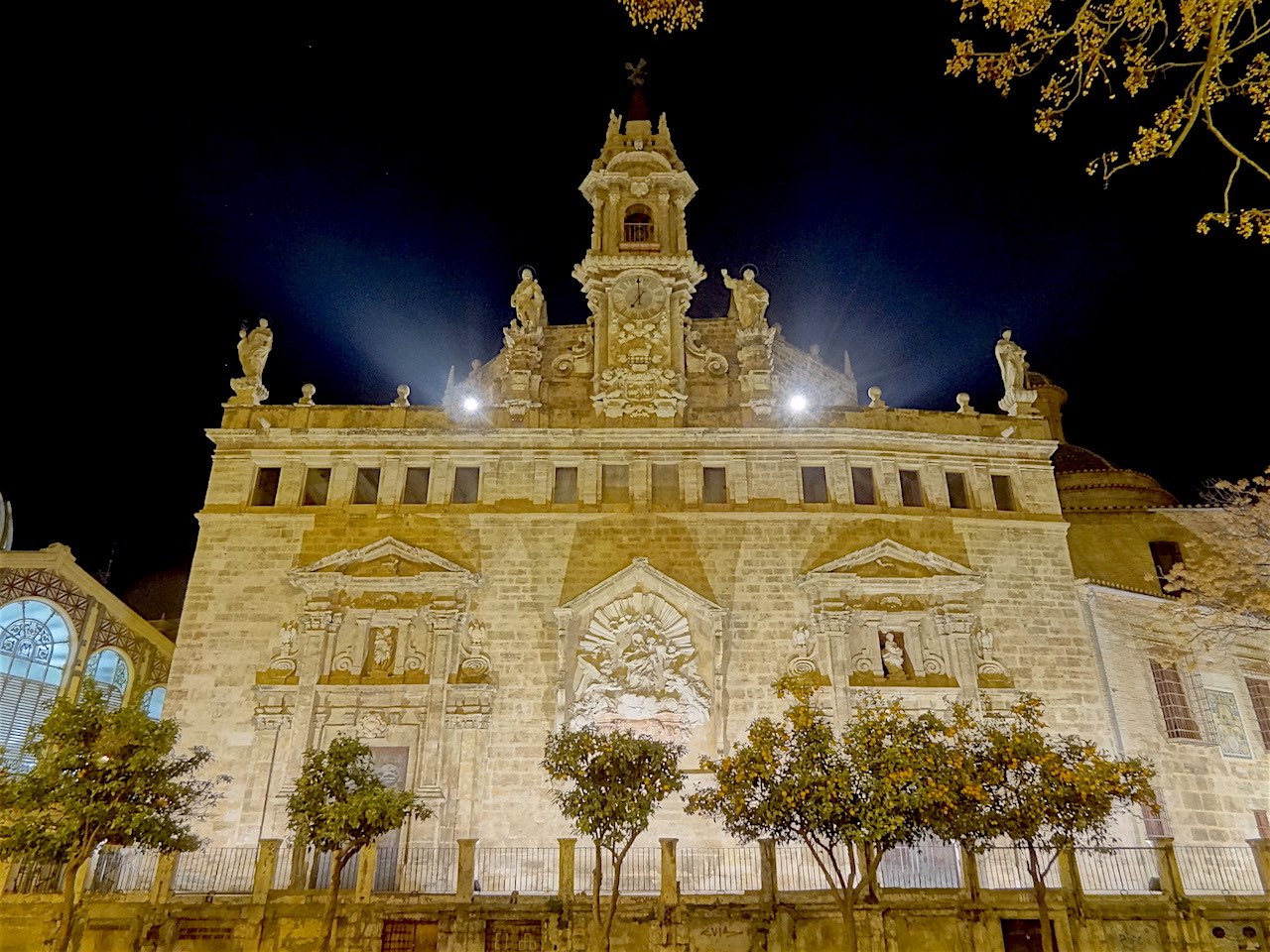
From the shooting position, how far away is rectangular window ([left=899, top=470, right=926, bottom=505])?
26594 mm

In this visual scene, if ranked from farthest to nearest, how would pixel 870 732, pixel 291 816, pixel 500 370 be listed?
pixel 500 370 → pixel 291 816 → pixel 870 732

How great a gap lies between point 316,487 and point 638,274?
40.8 ft

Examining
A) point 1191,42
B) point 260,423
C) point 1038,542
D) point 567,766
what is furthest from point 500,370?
point 1191,42

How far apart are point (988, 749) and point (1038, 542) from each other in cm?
1078

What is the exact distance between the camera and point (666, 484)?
2648cm

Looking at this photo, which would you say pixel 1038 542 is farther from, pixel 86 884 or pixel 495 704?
pixel 86 884

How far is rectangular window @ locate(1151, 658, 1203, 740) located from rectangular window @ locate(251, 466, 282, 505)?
2635 cm

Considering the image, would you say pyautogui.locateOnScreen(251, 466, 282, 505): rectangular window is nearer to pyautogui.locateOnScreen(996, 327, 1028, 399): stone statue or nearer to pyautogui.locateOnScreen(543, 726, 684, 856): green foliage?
pyautogui.locateOnScreen(543, 726, 684, 856): green foliage

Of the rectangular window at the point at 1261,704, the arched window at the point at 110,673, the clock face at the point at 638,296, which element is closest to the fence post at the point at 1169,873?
the rectangular window at the point at 1261,704

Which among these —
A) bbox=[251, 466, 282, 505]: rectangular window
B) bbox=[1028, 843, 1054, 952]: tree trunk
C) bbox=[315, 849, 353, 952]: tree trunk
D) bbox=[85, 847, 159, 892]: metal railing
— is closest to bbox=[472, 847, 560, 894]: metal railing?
bbox=[315, 849, 353, 952]: tree trunk

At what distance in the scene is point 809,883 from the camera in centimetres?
2050

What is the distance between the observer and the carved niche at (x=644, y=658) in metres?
23.2

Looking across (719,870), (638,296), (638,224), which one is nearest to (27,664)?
(719,870)

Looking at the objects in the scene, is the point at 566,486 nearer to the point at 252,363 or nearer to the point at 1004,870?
the point at 252,363
